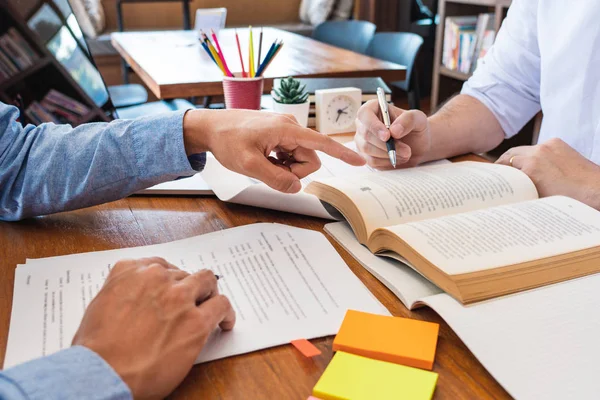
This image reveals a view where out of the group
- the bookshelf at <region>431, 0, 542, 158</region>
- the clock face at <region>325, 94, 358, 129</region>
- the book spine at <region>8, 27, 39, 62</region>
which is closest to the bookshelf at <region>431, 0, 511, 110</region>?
the bookshelf at <region>431, 0, 542, 158</region>

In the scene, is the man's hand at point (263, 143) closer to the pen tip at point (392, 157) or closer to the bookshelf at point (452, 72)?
the pen tip at point (392, 157)

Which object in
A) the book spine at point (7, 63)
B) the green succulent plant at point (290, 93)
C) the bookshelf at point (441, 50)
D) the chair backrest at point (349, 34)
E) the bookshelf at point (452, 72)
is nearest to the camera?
the green succulent plant at point (290, 93)

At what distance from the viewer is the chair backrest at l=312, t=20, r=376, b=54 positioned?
125 inches

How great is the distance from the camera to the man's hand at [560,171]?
899mm

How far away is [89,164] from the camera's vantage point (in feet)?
2.81

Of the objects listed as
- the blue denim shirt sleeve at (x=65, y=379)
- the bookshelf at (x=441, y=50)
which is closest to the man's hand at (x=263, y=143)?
the blue denim shirt sleeve at (x=65, y=379)

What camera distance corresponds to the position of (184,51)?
2.41m

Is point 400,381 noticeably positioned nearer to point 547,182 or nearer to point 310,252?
point 310,252

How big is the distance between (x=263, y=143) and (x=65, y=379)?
1.33 ft

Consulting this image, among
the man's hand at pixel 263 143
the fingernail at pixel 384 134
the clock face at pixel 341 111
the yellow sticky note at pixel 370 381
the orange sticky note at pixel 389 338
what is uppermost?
the man's hand at pixel 263 143

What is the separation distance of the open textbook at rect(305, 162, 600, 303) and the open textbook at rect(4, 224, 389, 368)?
0.07m

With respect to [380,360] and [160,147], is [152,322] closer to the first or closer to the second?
[380,360]

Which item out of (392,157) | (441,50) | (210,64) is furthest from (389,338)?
(441,50)

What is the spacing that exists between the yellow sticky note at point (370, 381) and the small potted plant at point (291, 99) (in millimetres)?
780
